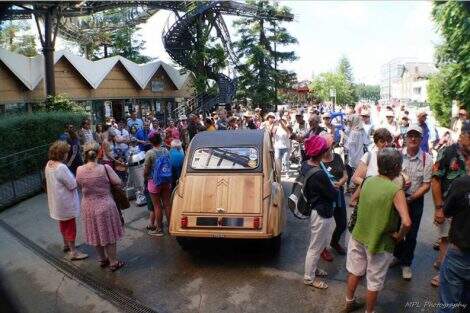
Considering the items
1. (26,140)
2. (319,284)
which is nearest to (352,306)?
(319,284)

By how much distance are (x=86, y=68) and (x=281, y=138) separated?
15.0 metres

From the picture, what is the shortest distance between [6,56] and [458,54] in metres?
18.9

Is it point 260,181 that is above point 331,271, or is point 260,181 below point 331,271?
above

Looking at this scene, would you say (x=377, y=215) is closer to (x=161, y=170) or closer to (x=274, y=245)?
(x=274, y=245)

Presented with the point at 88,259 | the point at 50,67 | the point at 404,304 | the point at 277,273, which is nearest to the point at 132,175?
the point at 88,259

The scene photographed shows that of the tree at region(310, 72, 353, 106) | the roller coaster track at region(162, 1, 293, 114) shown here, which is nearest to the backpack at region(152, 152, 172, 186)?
the roller coaster track at region(162, 1, 293, 114)

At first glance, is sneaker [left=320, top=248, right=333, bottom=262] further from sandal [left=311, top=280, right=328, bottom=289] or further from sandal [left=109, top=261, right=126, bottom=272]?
sandal [left=109, top=261, right=126, bottom=272]

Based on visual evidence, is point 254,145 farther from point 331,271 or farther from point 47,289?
point 47,289

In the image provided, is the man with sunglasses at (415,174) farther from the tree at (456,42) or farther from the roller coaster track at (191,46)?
the roller coaster track at (191,46)

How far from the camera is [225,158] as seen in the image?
237 inches

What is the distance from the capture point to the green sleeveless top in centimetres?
354

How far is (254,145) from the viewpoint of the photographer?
6.12m

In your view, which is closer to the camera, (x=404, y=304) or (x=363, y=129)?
(x=404, y=304)

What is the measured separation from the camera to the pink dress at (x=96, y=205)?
5.15 meters
